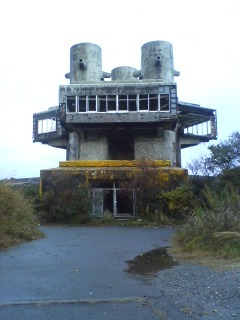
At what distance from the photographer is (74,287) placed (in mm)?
6465

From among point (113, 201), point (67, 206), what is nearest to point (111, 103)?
point (113, 201)

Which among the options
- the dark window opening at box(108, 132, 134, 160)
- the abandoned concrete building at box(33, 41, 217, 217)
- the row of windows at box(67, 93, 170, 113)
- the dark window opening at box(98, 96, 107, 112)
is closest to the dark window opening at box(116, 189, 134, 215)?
the abandoned concrete building at box(33, 41, 217, 217)

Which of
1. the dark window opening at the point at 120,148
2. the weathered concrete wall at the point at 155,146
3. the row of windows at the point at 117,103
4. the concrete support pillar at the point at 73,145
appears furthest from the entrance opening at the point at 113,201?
the dark window opening at the point at 120,148

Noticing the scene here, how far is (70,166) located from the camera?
28.5 meters

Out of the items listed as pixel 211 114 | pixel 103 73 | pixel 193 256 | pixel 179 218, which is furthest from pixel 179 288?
pixel 103 73

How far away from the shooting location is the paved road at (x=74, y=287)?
501cm

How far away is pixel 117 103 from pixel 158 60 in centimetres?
1020

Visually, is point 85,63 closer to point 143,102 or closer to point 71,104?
point 71,104

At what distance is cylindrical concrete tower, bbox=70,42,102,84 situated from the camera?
44.7 m

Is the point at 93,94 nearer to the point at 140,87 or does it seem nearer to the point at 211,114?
the point at 140,87

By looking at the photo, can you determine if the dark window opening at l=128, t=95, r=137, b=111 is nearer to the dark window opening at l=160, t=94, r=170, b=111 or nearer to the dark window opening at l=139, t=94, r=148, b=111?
the dark window opening at l=139, t=94, r=148, b=111

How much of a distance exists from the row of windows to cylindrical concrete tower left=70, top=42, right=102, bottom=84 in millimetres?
9804

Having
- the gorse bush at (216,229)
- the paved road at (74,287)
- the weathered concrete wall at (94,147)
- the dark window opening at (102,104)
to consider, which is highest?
the dark window opening at (102,104)

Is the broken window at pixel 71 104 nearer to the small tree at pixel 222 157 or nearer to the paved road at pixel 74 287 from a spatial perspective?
the small tree at pixel 222 157
